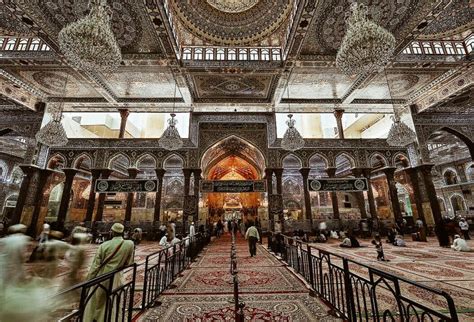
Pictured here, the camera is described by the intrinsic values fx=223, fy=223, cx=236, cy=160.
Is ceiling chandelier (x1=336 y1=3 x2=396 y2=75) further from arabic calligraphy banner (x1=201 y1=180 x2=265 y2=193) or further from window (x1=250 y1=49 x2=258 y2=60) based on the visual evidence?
arabic calligraphy banner (x1=201 y1=180 x2=265 y2=193)

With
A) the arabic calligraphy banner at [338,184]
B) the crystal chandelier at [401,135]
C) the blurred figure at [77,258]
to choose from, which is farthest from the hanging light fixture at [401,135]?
the blurred figure at [77,258]

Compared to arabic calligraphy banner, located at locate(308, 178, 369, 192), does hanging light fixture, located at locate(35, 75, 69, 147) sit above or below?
above

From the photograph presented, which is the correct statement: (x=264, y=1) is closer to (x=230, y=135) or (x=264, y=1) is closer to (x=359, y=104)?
(x=230, y=135)

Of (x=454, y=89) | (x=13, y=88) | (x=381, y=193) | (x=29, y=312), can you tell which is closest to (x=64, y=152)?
(x=13, y=88)

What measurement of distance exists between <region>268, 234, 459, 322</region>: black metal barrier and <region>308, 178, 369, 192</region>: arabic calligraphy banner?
5.46m

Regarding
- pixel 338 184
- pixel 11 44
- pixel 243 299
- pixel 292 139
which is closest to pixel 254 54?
pixel 292 139

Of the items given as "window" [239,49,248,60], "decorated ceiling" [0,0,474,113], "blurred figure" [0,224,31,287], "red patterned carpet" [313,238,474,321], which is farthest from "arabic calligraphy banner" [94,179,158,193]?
"blurred figure" [0,224,31,287]

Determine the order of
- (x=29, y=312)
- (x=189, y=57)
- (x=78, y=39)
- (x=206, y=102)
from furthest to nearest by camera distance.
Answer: (x=206, y=102) → (x=189, y=57) → (x=78, y=39) → (x=29, y=312)

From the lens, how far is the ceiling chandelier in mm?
4715

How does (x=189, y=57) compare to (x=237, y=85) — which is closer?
(x=189, y=57)

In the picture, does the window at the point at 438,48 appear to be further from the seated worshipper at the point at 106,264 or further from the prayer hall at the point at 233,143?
the seated worshipper at the point at 106,264

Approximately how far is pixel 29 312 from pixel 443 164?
2263 centimetres

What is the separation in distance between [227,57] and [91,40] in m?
5.08

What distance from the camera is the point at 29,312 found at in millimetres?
1057
